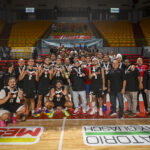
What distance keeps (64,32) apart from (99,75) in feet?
50.8

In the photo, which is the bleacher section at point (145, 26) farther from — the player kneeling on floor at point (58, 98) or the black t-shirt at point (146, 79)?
the player kneeling on floor at point (58, 98)

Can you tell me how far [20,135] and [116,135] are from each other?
2.49m

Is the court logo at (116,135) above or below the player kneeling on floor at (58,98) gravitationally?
below

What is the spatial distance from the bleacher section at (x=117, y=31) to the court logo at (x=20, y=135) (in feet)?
41.9

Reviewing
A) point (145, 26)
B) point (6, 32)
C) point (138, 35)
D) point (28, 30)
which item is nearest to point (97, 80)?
point (138, 35)

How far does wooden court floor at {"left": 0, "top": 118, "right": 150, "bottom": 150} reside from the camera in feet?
10.8

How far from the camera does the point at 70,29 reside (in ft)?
66.8

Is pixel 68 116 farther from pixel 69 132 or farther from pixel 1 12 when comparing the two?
pixel 1 12

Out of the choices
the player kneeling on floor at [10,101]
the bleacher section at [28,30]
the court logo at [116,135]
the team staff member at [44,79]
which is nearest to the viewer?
the court logo at [116,135]

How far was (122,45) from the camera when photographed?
49.2 ft

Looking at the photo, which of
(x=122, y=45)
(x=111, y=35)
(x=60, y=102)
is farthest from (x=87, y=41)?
(x=60, y=102)

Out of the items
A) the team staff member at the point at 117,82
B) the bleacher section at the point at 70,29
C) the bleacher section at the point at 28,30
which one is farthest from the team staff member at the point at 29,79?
the bleacher section at the point at 70,29

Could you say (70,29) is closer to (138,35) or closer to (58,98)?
(138,35)

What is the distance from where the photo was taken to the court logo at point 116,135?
3471mm
